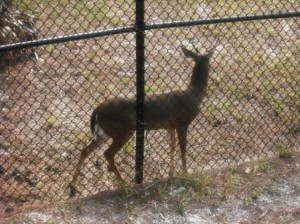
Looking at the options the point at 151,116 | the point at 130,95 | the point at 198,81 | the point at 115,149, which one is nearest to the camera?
the point at 115,149

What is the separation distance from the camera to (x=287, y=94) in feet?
22.5

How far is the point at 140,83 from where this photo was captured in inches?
193

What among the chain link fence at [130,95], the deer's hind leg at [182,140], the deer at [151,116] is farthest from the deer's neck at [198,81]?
the chain link fence at [130,95]

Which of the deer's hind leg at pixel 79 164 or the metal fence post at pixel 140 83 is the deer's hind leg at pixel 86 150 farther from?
the metal fence post at pixel 140 83

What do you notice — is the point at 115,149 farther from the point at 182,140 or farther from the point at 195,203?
the point at 195,203

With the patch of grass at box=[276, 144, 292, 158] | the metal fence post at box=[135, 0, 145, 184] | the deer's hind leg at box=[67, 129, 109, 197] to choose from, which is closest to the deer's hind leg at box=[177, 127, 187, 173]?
the metal fence post at box=[135, 0, 145, 184]

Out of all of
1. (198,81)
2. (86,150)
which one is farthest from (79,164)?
(198,81)

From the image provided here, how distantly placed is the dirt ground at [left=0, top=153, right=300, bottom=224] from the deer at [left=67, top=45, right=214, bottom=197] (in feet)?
1.23

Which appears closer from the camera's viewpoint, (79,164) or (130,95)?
(79,164)

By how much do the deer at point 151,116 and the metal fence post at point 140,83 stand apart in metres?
0.08

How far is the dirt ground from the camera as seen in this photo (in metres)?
4.84

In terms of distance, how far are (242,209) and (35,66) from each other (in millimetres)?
3822

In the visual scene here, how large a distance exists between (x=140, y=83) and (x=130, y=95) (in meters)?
1.36

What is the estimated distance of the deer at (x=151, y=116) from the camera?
5.17m
